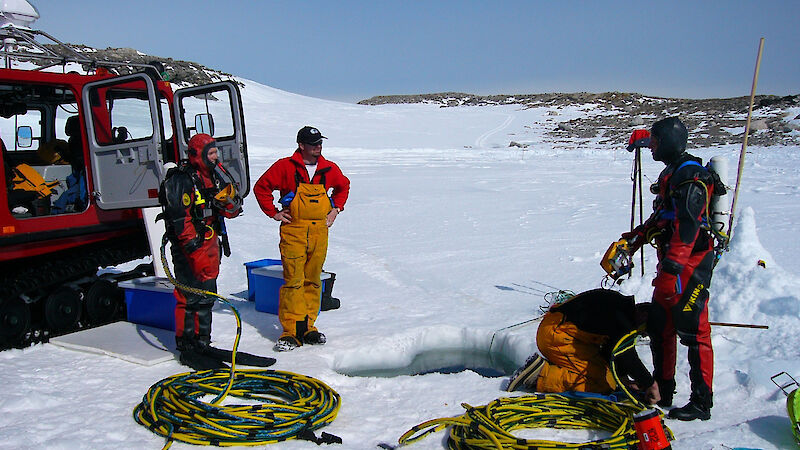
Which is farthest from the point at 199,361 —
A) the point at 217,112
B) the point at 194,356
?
the point at 217,112

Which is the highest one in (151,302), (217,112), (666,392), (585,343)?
(217,112)

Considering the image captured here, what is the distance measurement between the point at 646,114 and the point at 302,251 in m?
35.1

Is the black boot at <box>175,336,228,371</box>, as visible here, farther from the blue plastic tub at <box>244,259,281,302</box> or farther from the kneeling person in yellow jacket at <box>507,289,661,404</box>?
the kneeling person in yellow jacket at <box>507,289,661,404</box>

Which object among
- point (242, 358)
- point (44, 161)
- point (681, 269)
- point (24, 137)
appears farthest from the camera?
point (44, 161)

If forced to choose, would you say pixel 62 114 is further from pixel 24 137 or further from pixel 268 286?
pixel 268 286

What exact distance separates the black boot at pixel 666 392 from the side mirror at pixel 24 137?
5.83 meters

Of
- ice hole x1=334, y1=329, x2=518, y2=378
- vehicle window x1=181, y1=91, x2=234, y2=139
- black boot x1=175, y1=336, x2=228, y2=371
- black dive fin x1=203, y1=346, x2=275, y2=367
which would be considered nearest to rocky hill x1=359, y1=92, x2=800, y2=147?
vehicle window x1=181, y1=91, x2=234, y2=139

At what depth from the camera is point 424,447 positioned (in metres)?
3.29

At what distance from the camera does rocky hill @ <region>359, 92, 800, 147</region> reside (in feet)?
77.7

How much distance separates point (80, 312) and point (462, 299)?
3.52 meters

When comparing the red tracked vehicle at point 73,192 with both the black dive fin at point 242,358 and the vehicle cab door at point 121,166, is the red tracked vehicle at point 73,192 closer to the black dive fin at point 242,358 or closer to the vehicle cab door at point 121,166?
the vehicle cab door at point 121,166

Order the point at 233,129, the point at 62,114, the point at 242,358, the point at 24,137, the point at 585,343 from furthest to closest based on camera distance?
the point at 62,114 < the point at 233,129 < the point at 24,137 < the point at 242,358 < the point at 585,343

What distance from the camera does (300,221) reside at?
487 cm

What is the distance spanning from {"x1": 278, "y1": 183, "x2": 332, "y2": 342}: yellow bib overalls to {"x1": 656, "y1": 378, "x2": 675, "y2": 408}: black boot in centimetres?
260
